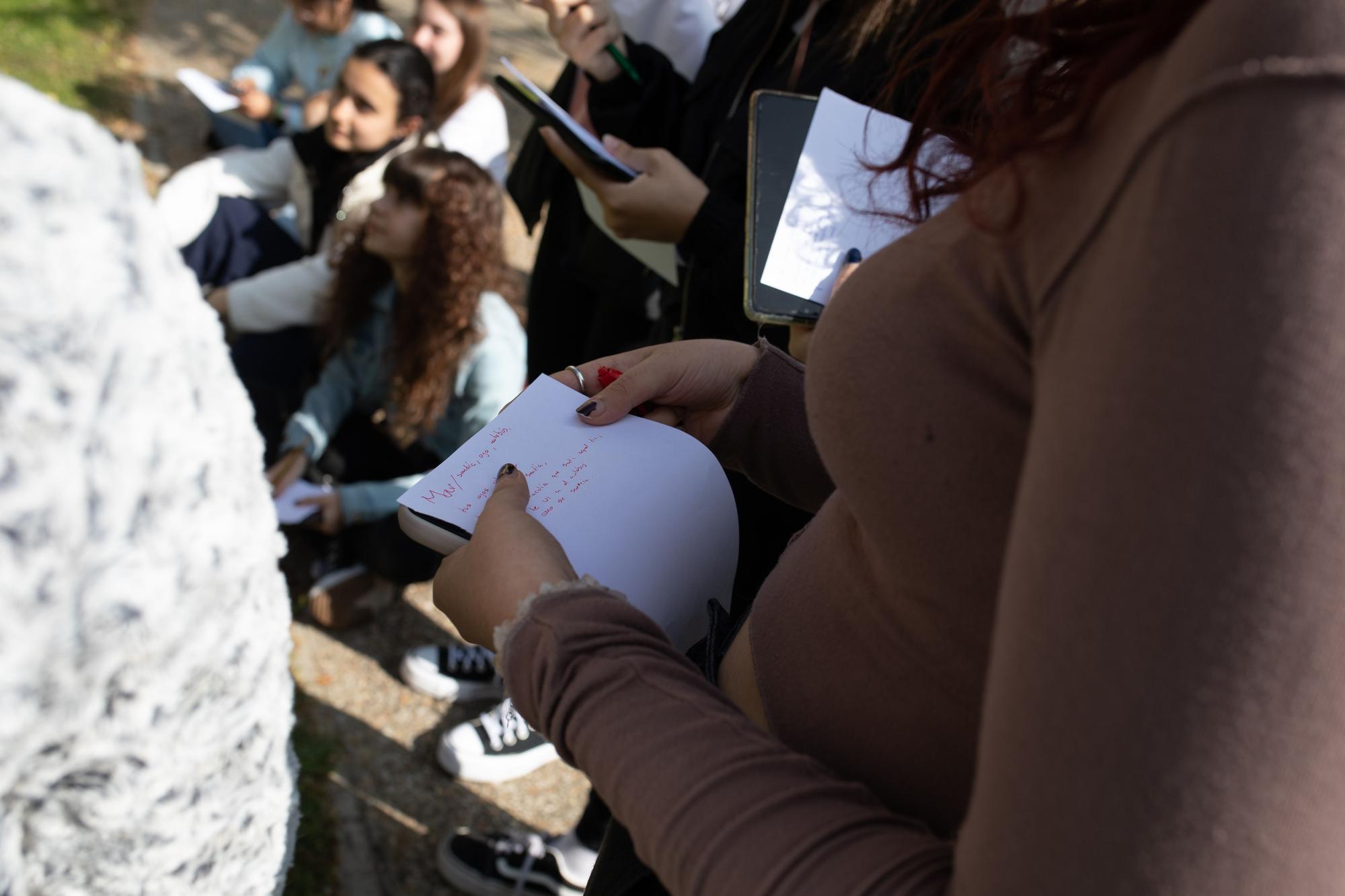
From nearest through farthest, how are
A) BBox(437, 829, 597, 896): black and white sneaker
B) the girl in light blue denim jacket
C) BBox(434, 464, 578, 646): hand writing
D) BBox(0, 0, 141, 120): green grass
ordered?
Result: BBox(434, 464, 578, 646): hand writing → BBox(437, 829, 597, 896): black and white sneaker → the girl in light blue denim jacket → BBox(0, 0, 141, 120): green grass

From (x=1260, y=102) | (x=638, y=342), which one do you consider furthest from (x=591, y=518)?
(x=638, y=342)

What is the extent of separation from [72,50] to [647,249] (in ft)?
17.2

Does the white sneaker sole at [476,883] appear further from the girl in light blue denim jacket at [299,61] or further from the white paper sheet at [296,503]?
the girl in light blue denim jacket at [299,61]

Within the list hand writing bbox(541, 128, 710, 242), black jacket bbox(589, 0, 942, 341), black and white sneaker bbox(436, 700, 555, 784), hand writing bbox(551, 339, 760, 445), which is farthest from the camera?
black and white sneaker bbox(436, 700, 555, 784)

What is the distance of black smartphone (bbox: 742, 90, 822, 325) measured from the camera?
5.02 feet

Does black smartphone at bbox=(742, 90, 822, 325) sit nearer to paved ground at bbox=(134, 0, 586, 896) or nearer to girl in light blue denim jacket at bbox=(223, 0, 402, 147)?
paved ground at bbox=(134, 0, 586, 896)

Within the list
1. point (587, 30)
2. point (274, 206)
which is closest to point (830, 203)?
point (587, 30)

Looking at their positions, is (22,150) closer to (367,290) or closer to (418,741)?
(418,741)

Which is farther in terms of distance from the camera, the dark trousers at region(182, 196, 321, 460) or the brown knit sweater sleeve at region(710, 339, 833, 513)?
the dark trousers at region(182, 196, 321, 460)

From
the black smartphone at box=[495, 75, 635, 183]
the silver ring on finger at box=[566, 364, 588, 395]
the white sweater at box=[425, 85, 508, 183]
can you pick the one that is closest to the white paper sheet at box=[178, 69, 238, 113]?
the white sweater at box=[425, 85, 508, 183]

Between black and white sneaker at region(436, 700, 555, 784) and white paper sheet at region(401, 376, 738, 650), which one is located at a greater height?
white paper sheet at region(401, 376, 738, 650)

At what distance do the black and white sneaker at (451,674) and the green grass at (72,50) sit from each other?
12.7 ft

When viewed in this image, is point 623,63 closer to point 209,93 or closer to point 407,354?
point 407,354

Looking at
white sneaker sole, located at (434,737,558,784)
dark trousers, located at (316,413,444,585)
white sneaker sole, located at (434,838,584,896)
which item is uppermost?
dark trousers, located at (316,413,444,585)
